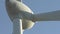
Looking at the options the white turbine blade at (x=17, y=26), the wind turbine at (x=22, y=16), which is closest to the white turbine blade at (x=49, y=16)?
the wind turbine at (x=22, y=16)

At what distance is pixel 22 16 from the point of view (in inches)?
430

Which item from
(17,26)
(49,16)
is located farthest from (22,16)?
(49,16)

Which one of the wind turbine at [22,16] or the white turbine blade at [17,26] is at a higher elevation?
the wind turbine at [22,16]

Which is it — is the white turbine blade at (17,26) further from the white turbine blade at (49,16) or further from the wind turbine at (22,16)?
the white turbine blade at (49,16)

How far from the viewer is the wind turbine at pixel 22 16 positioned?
10.5 meters

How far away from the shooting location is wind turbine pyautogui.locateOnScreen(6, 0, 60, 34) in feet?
34.4

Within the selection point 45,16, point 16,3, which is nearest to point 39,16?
point 45,16

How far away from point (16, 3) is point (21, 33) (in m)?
1.28

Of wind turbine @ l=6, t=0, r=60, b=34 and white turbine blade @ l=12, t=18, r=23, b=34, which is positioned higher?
wind turbine @ l=6, t=0, r=60, b=34

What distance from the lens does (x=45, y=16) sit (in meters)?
10.5

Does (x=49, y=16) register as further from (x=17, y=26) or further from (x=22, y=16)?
(x=17, y=26)

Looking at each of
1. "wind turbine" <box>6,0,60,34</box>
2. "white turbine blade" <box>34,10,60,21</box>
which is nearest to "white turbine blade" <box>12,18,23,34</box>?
"wind turbine" <box>6,0,60,34</box>

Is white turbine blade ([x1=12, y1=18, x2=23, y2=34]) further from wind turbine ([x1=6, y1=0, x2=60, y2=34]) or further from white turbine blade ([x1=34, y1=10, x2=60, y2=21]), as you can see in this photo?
white turbine blade ([x1=34, y1=10, x2=60, y2=21])

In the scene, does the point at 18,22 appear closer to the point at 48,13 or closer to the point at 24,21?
the point at 24,21
